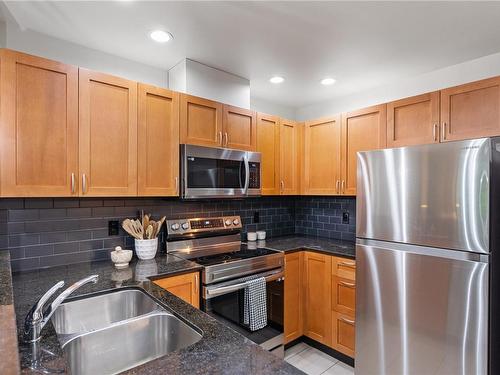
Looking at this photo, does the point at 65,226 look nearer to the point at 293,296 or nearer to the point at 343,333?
the point at 293,296

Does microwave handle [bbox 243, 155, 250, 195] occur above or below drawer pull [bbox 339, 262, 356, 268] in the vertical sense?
above

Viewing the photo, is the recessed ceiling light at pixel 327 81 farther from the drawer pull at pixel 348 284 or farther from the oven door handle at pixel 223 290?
the oven door handle at pixel 223 290

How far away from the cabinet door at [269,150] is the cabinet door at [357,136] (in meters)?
0.63

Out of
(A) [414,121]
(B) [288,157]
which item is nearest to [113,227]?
(B) [288,157]

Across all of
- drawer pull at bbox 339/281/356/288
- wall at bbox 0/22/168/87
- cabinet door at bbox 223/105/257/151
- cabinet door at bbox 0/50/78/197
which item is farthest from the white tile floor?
wall at bbox 0/22/168/87

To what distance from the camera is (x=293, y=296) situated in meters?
2.60

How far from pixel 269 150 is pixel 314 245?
1019mm

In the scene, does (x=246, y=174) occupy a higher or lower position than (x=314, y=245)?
higher

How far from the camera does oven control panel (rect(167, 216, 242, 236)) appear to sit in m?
2.38

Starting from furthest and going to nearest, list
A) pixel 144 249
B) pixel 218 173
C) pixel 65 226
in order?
pixel 218 173
pixel 144 249
pixel 65 226

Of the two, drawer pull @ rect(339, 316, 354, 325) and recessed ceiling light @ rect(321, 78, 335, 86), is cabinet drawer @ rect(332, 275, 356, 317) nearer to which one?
drawer pull @ rect(339, 316, 354, 325)

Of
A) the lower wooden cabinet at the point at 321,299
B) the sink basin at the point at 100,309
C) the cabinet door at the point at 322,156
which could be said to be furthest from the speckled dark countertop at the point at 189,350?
the cabinet door at the point at 322,156

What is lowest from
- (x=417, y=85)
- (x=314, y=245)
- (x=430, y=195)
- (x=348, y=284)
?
(x=348, y=284)

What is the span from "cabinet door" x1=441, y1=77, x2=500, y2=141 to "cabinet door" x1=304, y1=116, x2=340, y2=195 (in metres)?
0.90
